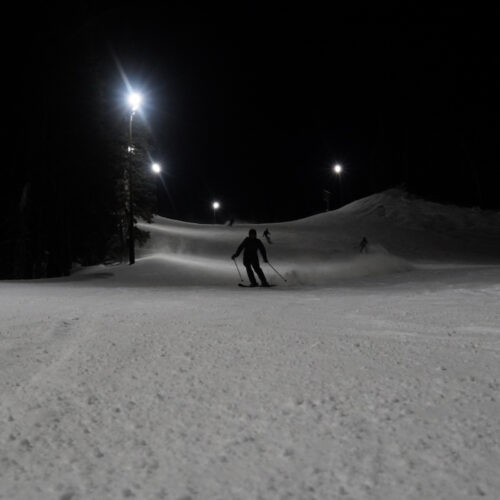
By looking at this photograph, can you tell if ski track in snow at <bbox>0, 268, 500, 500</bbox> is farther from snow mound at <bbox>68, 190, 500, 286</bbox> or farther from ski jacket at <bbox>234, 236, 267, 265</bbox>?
snow mound at <bbox>68, 190, 500, 286</bbox>

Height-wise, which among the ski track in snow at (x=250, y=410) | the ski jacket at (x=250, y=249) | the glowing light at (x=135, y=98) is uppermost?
the glowing light at (x=135, y=98)

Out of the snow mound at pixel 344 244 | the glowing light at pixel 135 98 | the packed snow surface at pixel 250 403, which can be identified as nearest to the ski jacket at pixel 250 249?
the snow mound at pixel 344 244

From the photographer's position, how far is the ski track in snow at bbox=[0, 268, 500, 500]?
2322mm

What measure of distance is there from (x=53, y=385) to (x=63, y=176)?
2265cm

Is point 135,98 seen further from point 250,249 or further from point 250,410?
point 250,410

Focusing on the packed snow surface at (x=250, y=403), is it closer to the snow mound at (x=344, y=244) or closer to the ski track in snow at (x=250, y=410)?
the ski track in snow at (x=250, y=410)

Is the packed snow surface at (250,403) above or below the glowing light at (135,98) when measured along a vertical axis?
below

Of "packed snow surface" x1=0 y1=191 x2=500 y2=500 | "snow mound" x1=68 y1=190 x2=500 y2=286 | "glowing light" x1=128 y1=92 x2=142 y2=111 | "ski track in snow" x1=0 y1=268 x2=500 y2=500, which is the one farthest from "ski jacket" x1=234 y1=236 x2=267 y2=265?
"glowing light" x1=128 y1=92 x2=142 y2=111

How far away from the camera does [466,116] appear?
55000 mm

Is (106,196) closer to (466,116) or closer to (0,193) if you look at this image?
(0,193)

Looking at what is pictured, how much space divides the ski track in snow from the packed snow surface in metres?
0.01

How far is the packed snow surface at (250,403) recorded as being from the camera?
7.65 ft

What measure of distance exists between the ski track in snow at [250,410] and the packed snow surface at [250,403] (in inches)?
0.5

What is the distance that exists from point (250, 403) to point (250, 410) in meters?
0.11
